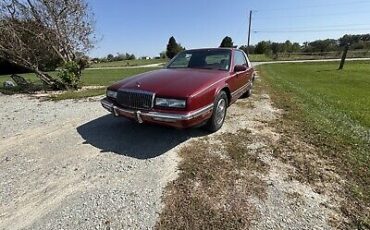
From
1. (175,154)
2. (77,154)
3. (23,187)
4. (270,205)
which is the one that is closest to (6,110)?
(77,154)

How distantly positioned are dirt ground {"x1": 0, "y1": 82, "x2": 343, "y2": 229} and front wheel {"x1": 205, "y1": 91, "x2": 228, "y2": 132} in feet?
0.48

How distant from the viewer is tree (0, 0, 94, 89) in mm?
9883

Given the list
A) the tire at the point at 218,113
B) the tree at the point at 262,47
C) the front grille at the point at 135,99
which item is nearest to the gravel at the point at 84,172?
the tire at the point at 218,113

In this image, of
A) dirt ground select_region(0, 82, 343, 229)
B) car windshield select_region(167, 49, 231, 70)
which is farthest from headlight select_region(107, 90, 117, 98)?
car windshield select_region(167, 49, 231, 70)

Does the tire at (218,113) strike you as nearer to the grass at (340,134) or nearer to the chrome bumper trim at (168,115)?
the chrome bumper trim at (168,115)

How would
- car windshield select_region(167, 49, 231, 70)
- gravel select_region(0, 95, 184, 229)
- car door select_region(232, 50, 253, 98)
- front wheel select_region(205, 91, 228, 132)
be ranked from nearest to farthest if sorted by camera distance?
gravel select_region(0, 95, 184, 229), front wheel select_region(205, 91, 228, 132), car windshield select_region(167, 49, 231, 70), car door select_region(232, 50, 253, 98)

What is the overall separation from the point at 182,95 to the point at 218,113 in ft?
3.73

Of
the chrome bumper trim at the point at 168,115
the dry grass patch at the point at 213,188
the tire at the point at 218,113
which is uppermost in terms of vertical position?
the chrome bumper trim at the point at 168,115

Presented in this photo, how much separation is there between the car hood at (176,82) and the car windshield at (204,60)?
1.09ft

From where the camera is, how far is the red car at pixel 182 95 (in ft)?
12.9

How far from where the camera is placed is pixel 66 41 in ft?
36.1

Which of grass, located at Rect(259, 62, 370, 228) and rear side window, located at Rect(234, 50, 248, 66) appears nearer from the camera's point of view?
grass, located at Rect(259, 62, 370, 228)

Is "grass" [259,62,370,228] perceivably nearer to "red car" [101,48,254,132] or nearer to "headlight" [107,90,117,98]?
"red car" [101,48,254,132]

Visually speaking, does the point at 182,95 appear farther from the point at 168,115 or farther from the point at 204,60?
the point at 204,60
